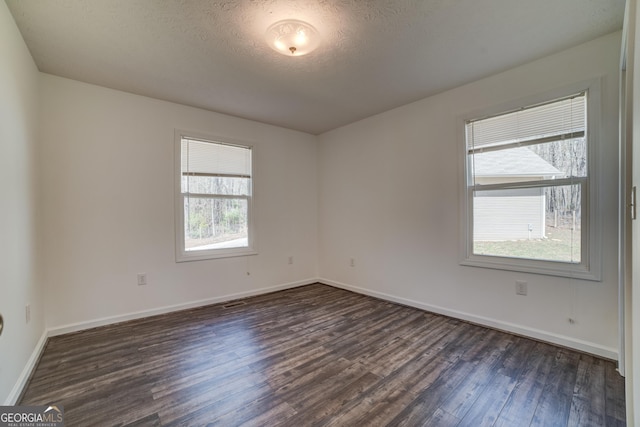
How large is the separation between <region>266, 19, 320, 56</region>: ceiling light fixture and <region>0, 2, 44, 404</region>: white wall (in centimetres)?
165

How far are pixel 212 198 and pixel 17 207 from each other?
6.27 feet

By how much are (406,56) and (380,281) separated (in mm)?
2709

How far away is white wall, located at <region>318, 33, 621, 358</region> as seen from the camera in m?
2.25

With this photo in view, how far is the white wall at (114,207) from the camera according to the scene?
9.02 ft

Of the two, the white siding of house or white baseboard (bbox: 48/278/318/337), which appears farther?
white baseboard (bbox: 48/278/318/337)

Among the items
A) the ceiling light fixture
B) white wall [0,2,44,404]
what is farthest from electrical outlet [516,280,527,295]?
white wall [0,2,44,404]

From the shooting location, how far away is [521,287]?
8.74 feet

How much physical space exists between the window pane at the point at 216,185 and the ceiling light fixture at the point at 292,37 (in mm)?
2038

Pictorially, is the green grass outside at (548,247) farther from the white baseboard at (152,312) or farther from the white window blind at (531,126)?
the white baseboard at (152,312)

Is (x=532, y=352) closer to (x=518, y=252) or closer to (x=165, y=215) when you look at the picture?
(x=518, y=252)

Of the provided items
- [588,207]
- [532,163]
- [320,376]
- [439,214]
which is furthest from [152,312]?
[588,207]

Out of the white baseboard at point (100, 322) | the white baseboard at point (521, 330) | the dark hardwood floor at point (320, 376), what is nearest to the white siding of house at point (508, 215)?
the white baseboard at point (521, 330)

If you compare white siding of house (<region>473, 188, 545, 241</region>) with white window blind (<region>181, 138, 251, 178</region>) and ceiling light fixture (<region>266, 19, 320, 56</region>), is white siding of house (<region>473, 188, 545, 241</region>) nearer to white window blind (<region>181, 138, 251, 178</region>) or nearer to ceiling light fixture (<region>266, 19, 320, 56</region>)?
ceiling light fixture (<region>266, 19, 320, 56</region>)

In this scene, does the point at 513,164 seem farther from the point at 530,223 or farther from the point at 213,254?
the point at 213,254
